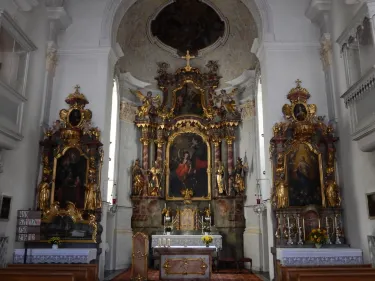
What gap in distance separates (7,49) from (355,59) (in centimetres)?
775

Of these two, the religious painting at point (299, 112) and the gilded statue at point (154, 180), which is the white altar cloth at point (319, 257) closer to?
the religious painting at point (299, 112)

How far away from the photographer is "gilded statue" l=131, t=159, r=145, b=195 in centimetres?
1352

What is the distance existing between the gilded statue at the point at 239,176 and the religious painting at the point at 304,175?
164 inches

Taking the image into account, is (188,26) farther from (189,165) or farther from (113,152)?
(113,152)

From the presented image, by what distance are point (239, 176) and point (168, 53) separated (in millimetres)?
5975

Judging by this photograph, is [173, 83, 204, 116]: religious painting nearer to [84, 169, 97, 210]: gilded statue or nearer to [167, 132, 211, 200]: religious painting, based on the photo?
[167, 132, 211, 200]: religious painting

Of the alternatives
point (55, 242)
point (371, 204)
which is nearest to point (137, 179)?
point (55, 242)

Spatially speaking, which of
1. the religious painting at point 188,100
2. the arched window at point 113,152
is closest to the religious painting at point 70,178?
the arched window at point 113,152

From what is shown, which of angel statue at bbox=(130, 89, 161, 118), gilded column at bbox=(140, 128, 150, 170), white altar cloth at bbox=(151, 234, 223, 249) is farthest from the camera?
angel statue at bbox=(130, 89, 161, 118)

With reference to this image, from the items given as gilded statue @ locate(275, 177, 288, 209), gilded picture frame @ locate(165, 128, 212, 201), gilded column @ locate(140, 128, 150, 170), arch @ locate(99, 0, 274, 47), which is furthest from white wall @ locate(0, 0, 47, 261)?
gilded statue @ locate(275, 177, 288, 209)

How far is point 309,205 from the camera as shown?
909cm

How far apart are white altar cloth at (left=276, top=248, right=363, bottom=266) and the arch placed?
5.78m

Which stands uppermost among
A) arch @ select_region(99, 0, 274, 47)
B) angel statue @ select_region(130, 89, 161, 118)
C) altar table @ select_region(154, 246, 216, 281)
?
arch @ select_region(99, 0, 274, 47)

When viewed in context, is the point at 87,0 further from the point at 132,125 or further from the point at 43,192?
the point at 43,192
